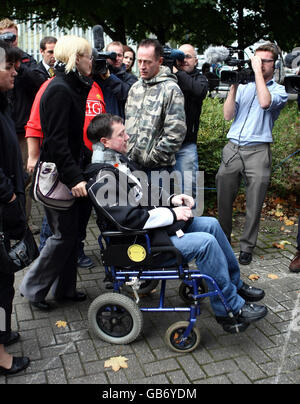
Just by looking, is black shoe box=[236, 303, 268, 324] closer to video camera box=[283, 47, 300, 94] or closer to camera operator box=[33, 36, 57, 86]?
video camera box=[283, 47, 300, 94]

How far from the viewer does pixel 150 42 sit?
4.23m

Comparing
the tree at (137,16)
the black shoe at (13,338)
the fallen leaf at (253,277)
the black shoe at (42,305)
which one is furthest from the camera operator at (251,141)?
the tree at (137,16)

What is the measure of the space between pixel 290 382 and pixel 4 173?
2293 millimetres

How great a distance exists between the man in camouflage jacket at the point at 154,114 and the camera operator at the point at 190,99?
711 millimetres

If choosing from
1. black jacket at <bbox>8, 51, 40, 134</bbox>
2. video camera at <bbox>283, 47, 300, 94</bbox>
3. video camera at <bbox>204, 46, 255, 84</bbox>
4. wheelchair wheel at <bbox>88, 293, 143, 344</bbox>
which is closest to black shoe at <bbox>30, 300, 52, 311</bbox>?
wheelchair wheel at <bbox>88, 293, 143, 344</bbox>

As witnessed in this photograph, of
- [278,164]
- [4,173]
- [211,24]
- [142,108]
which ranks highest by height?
[211,24]

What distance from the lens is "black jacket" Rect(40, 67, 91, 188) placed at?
3389mm

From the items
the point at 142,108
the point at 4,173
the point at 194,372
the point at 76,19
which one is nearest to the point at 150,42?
the point at 142,108

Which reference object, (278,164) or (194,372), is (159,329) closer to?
(194,372)

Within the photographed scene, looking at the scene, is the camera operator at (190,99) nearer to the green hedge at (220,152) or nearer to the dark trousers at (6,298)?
the green hedge at (220,152)

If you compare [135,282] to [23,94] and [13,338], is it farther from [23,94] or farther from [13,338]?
[23,94]

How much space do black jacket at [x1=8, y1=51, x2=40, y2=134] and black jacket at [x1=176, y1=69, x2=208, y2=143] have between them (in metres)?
1.63

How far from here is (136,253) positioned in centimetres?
325

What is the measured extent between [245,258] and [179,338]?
1.82 metres
